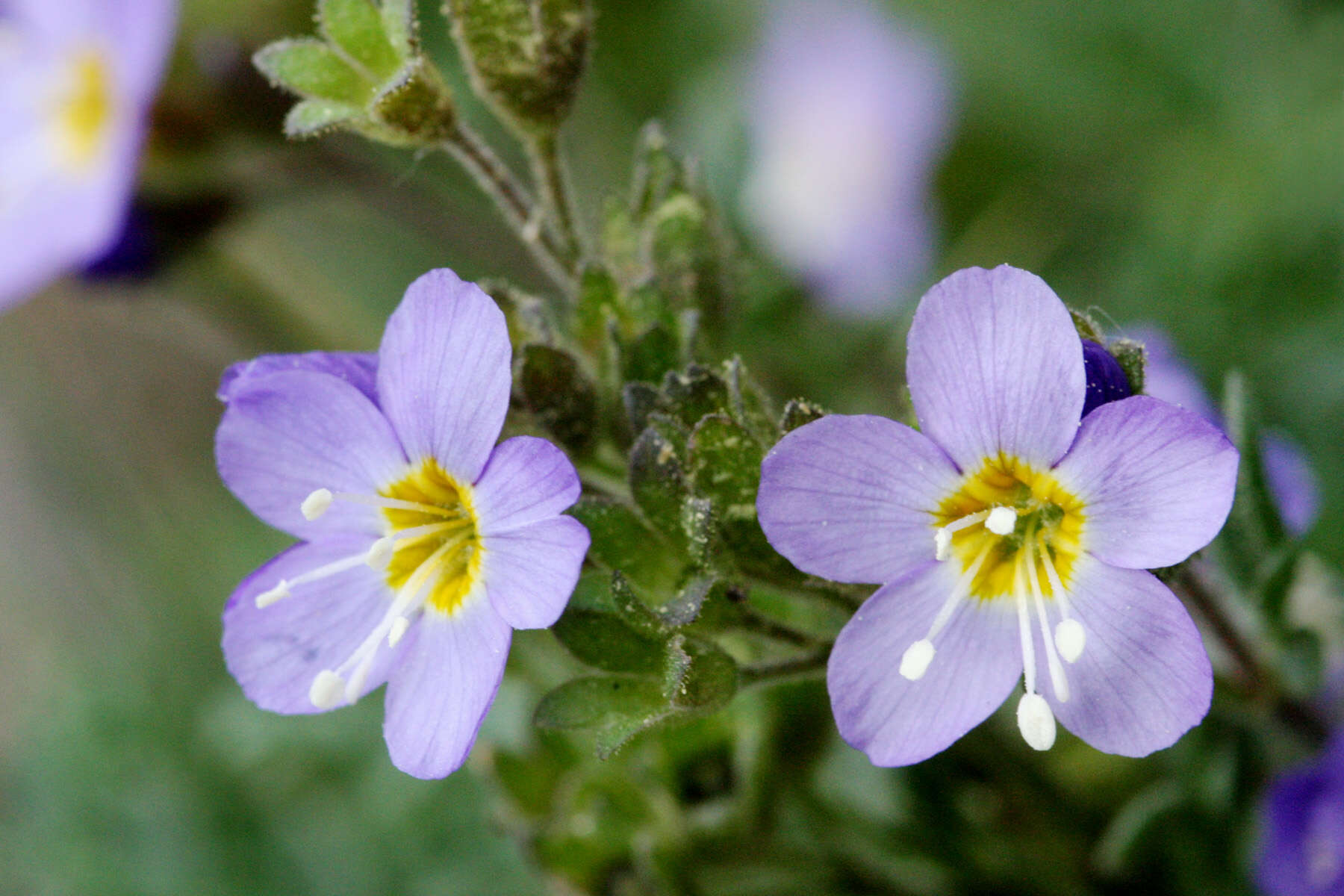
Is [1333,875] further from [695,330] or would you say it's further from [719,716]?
[695,330]

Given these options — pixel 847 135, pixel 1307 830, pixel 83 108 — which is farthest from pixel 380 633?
pixel 847 135

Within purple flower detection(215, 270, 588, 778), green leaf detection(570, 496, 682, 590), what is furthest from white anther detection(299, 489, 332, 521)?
green leaf detection(570, 496, 682, 590)

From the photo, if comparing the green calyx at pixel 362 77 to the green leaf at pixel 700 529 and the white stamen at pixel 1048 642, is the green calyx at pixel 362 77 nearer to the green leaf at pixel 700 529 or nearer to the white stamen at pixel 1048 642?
the green leaf at pixel 700 529

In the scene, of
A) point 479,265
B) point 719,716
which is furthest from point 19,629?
point 719,716

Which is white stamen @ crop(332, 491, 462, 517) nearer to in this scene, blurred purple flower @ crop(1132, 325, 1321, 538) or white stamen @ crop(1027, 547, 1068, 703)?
white stamen @ crop(1027, 547, 1068, 703)

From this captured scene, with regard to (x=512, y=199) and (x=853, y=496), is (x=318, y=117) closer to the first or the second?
(x=512, y=199)

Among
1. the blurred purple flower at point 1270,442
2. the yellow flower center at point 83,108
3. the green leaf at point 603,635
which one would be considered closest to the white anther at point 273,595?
the green leaf at point 603,635
